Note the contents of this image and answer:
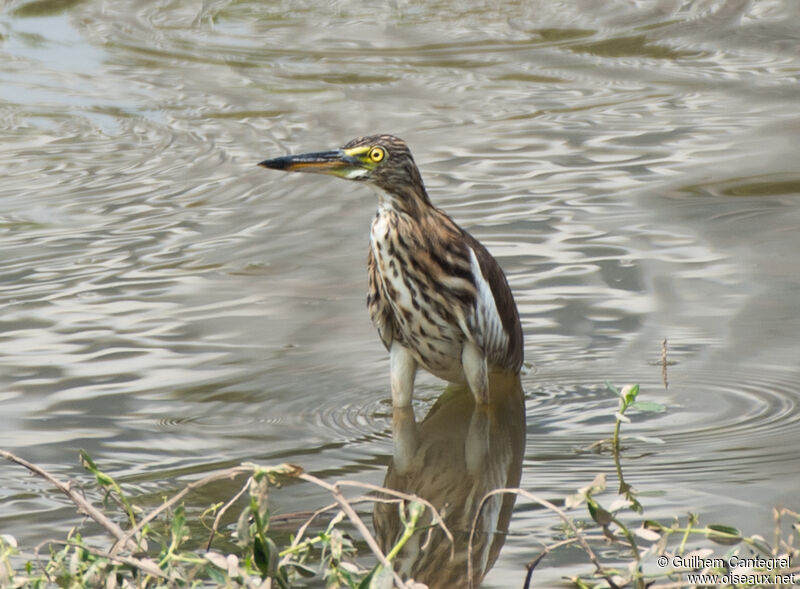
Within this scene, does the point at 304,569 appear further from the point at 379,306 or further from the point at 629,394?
the point at 379,306

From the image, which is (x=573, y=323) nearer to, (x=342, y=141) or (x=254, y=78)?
(x=342, y=141)

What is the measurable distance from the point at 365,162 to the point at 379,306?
2.03ft

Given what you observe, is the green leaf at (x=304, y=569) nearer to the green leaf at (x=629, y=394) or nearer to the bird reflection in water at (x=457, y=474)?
the bird reflection in water at (x=457, y=474)

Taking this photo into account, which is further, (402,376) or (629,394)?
(402,376)

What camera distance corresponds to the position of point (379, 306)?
5.75 metres

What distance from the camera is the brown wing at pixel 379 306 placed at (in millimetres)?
5719

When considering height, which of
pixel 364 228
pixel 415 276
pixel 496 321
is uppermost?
pixel 415 276

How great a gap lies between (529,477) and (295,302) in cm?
248

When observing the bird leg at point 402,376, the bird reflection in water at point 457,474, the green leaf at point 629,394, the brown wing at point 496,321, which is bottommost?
the bird reflection in water at point 457,474

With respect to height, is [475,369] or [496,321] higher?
[496,321]

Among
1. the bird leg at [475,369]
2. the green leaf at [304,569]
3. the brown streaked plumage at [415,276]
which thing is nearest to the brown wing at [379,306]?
the brown streaked plumage at [415,276]

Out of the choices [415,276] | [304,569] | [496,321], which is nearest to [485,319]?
[496,321]

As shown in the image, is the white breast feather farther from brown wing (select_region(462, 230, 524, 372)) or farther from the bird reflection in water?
the bird reflection in water

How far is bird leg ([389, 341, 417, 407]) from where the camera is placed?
5805 mm
